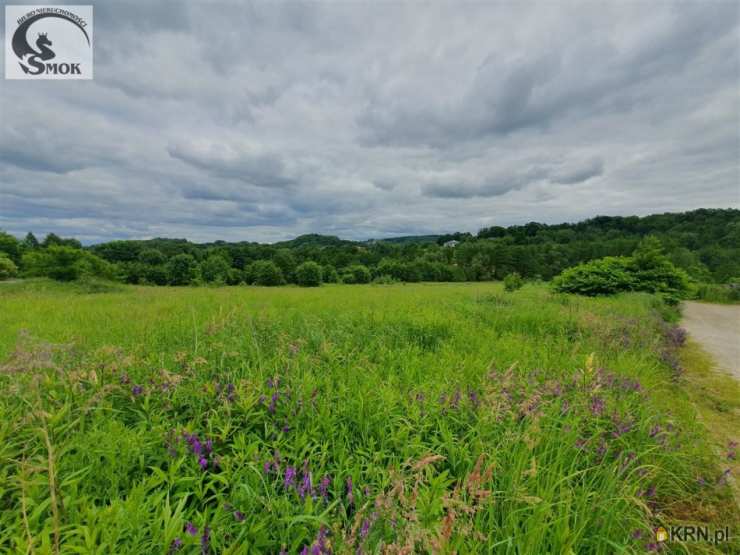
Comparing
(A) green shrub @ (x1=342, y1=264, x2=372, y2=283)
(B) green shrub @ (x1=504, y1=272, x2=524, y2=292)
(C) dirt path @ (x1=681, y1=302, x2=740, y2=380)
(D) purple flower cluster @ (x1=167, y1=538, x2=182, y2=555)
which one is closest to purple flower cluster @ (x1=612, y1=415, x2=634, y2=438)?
(D) purple flower cluster @ (x1=167, y1=538, x2=182, y2=555)

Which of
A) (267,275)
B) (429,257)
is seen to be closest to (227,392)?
(267,275)

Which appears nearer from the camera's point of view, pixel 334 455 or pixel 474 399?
pixel 334 455

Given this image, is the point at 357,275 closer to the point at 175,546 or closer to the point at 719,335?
the point at 719,335

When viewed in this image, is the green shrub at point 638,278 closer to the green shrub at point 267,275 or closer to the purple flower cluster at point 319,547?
the purple flower cluster at point 319,547

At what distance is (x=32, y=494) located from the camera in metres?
1.33

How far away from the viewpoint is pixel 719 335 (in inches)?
362

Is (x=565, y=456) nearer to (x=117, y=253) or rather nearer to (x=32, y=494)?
(x=32, y=494)

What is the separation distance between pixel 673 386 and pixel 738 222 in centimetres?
5709

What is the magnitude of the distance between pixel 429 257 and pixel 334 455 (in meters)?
63.6

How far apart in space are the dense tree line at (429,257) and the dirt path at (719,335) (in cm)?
1720

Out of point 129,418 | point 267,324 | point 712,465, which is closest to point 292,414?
point 129,418

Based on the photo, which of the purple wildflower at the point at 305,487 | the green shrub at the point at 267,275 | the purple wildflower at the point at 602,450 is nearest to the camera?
the purple wildflower at the point at 305,487

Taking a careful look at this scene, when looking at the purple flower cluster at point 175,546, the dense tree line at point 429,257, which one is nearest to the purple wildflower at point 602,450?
the purple flower cluster at point 175,546

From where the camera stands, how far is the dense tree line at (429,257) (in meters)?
32.2
